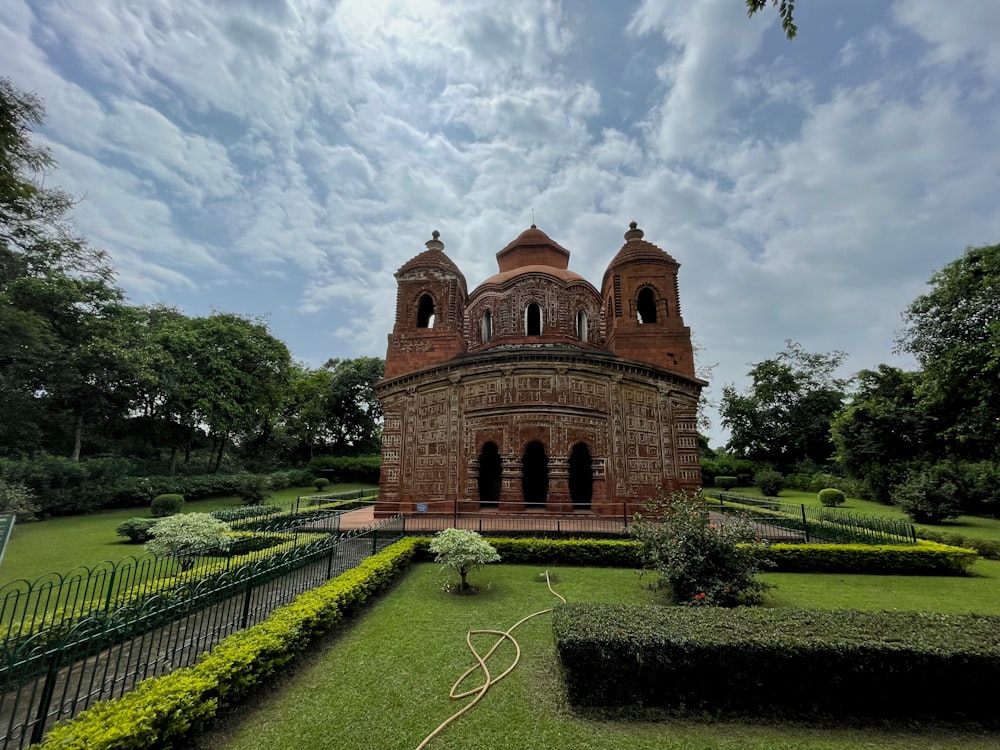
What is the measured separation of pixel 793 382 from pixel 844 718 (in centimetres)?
3959

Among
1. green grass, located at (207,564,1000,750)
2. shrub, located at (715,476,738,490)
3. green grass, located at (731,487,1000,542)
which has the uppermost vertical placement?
shrub, located at (715,476,738,490)

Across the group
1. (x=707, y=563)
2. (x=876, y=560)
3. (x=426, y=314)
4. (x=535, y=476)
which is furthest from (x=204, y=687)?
(x=426, y=314)

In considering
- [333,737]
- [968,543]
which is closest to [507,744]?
[333,737]

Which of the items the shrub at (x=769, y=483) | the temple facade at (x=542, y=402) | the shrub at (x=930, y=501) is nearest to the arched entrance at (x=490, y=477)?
the temple facade at (x=542, y=402)

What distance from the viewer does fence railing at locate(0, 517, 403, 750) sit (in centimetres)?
367

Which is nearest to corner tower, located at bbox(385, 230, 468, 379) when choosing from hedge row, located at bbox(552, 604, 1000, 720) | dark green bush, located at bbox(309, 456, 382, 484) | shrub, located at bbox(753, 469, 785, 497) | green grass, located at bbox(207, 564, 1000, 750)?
green grass, located at bbox(207, 564, 1000, 750)

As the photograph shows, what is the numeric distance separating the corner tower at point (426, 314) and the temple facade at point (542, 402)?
0.07 meters

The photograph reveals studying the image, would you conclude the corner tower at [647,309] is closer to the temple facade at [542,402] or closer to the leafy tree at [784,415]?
the temple facade at [542,402]

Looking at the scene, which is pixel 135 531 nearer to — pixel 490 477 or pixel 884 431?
pixel 490 477

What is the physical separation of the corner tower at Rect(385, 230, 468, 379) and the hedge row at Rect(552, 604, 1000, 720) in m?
16.7

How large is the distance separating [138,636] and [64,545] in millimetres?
12721

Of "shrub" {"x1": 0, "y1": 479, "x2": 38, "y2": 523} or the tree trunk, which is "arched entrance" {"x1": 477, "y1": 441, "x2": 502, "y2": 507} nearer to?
"shrub" {"x1": 0, "y1": 479, "x2": 38, "y2": 523}

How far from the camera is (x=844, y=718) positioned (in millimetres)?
4523

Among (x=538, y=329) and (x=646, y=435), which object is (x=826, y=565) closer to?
(x=646, y=435)
